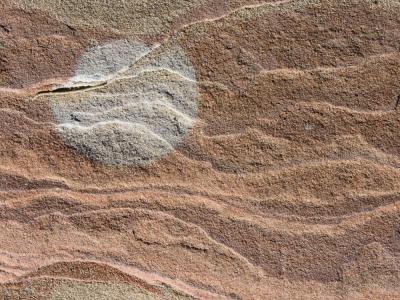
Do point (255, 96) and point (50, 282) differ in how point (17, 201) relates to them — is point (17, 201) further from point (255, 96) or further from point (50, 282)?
point (255, 96)

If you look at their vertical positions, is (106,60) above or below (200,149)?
above

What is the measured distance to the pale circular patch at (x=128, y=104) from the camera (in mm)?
1792

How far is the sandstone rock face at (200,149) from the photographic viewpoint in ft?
5.78

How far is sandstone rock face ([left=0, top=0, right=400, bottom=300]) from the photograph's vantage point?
5.78ft

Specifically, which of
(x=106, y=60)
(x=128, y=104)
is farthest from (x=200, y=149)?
(x=106, y=60)

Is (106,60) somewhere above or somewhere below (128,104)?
above

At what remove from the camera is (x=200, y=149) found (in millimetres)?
1791

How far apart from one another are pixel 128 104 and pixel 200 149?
270 mm

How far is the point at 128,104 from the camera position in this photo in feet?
5.92

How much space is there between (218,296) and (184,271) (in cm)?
13

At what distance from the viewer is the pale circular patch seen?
1.79 m

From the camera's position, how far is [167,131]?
5.88ft

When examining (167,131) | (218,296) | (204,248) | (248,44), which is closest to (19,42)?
(167,131)

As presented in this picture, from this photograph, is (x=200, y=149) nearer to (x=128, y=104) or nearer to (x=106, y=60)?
(x=128, y=104)
